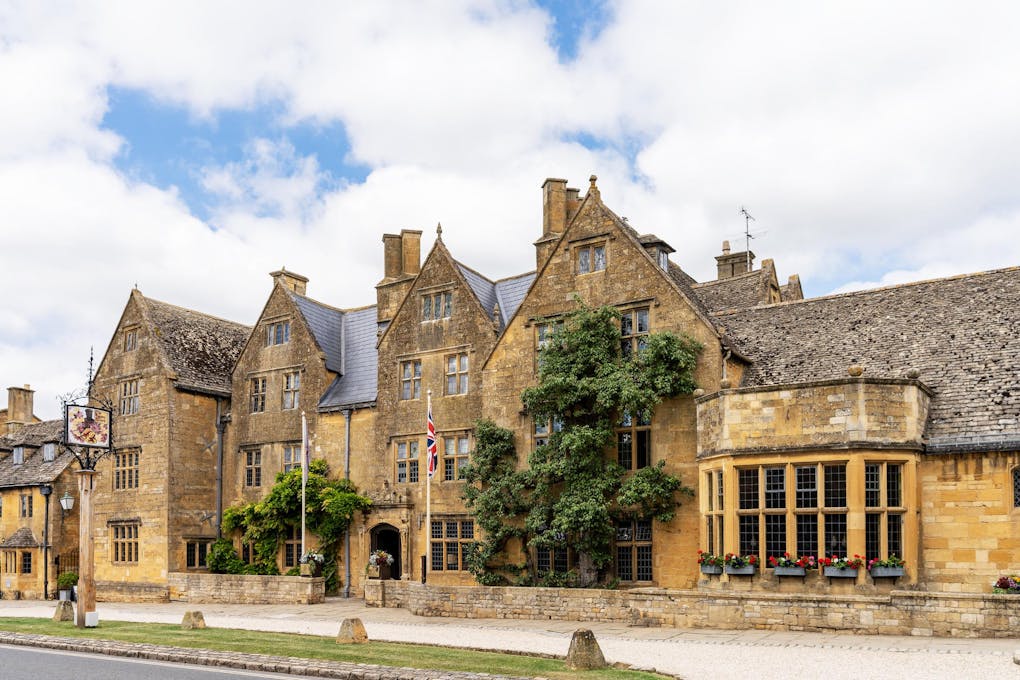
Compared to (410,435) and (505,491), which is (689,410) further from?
(410,435)

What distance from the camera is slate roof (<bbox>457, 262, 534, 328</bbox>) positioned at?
3512 cm

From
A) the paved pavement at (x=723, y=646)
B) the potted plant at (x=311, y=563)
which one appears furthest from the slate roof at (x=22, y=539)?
the paved pavement at (x=723, y=646)

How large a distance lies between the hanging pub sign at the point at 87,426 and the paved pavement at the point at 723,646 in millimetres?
5699

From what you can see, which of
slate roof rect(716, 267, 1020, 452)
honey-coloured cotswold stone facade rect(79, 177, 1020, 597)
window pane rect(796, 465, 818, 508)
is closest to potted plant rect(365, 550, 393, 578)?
honey-coloured cotswold stone facade rect(79, 177, 1020, 597)

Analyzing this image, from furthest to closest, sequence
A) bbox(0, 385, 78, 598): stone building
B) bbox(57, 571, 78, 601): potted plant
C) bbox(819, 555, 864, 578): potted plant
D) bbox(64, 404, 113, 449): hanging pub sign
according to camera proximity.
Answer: bbox(0, 385, 78, 598): stone building → bbox(57, 571, 78, 601): potted plant → bbox(64, 404, 113, 449): hanging pub sign → bbox(819, 555, 864, 578): potted plant

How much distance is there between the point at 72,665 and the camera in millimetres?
17312

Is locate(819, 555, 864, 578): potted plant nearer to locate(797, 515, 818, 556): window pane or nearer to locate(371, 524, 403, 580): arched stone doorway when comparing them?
locate(797, 515, 818, 556): window pane

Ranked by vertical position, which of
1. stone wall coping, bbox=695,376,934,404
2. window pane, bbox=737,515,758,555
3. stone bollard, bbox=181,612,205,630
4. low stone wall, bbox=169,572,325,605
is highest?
stone wall coping, bbox=695,376,934,404

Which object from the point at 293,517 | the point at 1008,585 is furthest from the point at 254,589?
the point at 1008,585

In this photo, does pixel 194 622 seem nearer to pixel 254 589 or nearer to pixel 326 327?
pixel 254 589

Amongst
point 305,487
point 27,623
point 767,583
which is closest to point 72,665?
point 27,623

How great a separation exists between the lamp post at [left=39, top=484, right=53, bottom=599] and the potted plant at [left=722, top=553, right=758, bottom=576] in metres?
32.2

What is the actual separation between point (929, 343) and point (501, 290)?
1602cm

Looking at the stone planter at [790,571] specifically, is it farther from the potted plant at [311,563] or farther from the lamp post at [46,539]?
the lamp post at [46,539]
